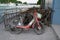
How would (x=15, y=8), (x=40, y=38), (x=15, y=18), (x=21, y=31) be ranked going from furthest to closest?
(x=15, y=8) < (x=15, y=18) < (x=21, y=31) < (x=40, y=38)

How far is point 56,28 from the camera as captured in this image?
263 inches

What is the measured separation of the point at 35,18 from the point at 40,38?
3.26ft

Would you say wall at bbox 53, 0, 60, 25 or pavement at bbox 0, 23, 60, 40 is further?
wall at bbox 53, 0, 60, 25

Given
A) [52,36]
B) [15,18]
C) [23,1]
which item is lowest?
[52,36]

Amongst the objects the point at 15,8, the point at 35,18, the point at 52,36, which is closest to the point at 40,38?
the point at 52,36

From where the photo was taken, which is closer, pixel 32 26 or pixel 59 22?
pixel 32 26

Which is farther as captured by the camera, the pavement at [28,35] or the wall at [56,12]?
the wall at [56,12]

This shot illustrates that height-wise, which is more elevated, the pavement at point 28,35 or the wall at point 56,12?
the wall at point 56,12

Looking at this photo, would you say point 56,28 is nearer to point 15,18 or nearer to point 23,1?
point 15,18

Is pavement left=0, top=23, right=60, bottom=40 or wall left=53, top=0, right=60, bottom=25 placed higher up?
wall left=53, top=0, right=60, bottom=25

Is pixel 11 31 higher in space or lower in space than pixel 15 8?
lower

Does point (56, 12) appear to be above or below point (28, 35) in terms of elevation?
above

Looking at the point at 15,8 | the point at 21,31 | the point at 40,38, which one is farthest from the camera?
the point at 15,8

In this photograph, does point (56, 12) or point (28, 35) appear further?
point (56, 12)
